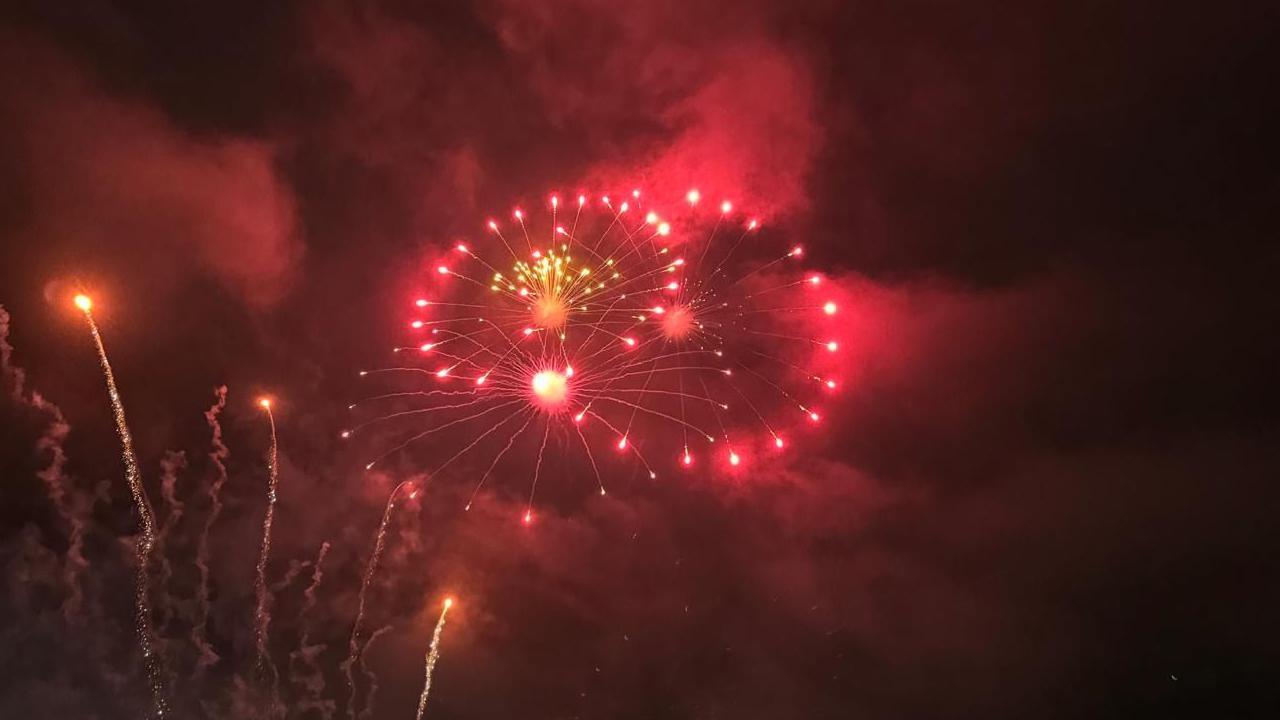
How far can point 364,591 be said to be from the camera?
50.4 feet

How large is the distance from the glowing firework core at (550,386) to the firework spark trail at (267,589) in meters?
5.03

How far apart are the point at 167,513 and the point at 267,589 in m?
2.22

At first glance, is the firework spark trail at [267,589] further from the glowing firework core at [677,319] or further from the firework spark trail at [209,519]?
the glowing firework core at [677,319]

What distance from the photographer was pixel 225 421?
1498cm

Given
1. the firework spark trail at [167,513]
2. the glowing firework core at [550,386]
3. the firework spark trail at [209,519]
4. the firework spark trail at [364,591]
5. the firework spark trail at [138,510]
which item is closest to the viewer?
the glowing firework core at [550,386]

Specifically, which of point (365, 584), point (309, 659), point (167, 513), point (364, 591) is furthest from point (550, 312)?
point (309, 659)

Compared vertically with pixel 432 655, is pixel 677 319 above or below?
above

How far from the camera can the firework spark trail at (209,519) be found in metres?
14.9

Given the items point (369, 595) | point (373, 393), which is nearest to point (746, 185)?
point (373, 393)

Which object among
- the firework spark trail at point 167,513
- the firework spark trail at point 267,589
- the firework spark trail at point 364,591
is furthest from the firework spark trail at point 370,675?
the firework spark trail at point 167,513

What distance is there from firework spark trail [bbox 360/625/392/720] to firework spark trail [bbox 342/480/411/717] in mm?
74

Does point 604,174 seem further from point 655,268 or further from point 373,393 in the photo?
point 373,393

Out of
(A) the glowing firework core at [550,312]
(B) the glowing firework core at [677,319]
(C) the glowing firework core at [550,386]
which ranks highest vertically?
(B) the glowing firework core at [677,319]

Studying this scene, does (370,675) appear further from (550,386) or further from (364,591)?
(550,386)
